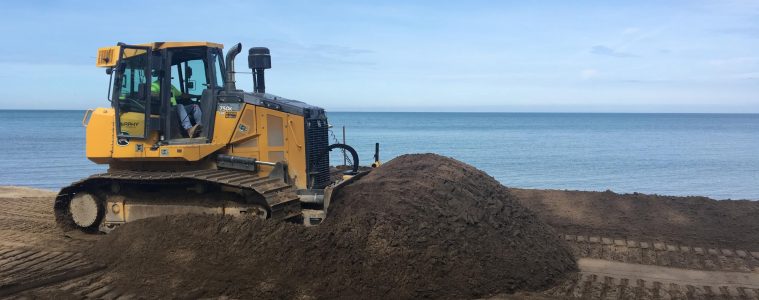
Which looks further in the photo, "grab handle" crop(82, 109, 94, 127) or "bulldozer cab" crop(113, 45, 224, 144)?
"grab handle" crop(82, 109, 94, 127)

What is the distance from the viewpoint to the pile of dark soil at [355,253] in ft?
24.1

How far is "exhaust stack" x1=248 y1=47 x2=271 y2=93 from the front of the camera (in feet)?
31.0

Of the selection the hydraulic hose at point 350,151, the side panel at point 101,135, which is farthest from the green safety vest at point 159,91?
the hydraulic hose at point 350,151

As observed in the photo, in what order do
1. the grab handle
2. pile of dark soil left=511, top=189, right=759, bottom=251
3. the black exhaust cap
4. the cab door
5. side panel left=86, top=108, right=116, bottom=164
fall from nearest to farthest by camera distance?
the cab door → side panel left=86, top=108, right=116, bottom=164 → the grab handle → the black exhaust cap → pile of dark soil left=511, top=189, right=759, bottom=251

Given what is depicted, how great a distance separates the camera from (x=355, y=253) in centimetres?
765

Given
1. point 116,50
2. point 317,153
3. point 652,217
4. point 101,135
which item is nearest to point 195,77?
point 116,50

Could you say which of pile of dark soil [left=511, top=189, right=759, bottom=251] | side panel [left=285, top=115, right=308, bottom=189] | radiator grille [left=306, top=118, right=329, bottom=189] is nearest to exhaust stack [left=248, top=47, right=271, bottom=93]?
side panel [left=285, top=115, right=308, bottom=189]

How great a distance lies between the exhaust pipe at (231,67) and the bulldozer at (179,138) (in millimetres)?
14

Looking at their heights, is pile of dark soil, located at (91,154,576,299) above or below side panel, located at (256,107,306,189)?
below

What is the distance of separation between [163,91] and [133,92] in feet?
1.37

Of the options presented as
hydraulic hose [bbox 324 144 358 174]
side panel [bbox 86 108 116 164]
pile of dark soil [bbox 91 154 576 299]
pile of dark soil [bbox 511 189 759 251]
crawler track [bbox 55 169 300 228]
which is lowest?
pile of dark soil [bbox 511 189 759 251]

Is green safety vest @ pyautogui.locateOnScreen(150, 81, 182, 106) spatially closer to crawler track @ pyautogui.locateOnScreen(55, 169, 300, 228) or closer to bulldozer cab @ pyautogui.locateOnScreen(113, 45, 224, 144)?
bulldozer cab @ pyautogui.locateOnScreen(113, 45, 224, 144)

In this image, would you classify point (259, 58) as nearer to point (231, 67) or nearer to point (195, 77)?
point (231, 67)

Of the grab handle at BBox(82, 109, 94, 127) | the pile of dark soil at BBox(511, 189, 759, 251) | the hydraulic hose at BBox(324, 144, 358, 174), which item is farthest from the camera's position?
the pile of dark soil at BBox(511, 189, 759, 251)
